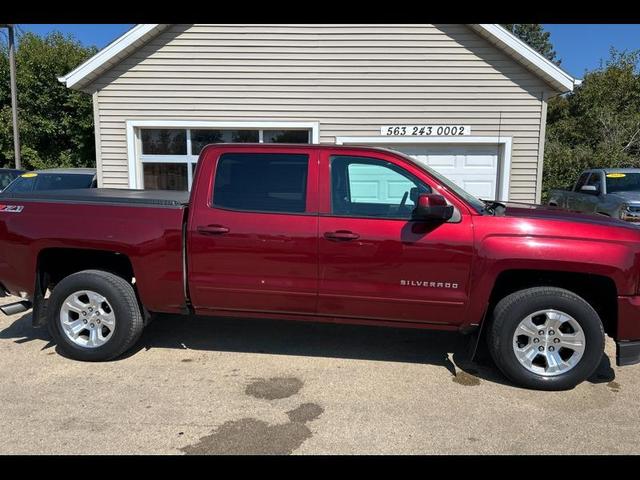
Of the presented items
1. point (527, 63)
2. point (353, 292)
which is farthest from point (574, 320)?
point (527, 63)

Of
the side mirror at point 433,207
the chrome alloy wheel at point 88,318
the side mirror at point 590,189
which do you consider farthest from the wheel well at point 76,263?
the side mirror at point 590,189

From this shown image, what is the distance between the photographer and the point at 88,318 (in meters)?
4.26

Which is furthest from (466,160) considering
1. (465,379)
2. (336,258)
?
(336,258)

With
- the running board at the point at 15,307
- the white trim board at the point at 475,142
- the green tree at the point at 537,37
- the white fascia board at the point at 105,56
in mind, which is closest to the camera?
the running board at the point at 15,307

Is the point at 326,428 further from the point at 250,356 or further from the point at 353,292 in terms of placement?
the point at 250,356

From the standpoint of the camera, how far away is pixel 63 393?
372cm

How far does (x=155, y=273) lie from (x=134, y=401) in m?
1.05

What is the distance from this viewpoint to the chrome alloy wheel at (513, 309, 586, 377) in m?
3.73

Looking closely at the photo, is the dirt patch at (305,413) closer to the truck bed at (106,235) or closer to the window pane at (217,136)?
the truck bed at (106,235)

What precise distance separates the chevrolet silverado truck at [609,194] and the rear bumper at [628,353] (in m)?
4.76

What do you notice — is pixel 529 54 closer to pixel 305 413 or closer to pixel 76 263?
pixel 305 413

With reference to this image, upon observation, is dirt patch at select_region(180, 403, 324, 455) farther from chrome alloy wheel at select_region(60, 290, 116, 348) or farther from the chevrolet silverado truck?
the chevrolet silverado truck

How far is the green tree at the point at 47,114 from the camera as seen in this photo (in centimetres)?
2052

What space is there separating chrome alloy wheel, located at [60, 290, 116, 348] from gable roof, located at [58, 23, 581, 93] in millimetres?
6066
